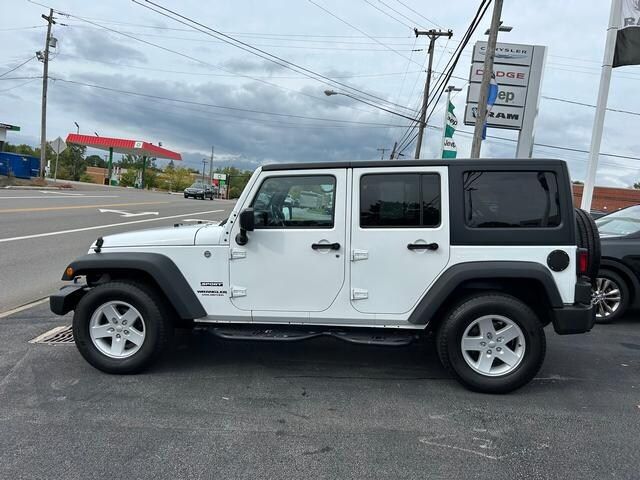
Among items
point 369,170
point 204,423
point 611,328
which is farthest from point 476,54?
point 204,423

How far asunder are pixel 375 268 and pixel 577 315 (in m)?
1.61

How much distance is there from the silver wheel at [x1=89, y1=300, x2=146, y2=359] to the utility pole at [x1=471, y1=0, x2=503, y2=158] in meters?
10.9

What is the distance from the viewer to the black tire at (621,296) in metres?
5.99

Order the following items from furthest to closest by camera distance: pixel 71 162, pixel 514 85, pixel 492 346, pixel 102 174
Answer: pixel 102 174 < pixel 71 162 < pixel 514 85 < pixel 492 346

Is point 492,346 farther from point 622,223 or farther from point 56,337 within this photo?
point 56,337

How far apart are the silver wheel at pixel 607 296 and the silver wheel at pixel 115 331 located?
5.32 metres

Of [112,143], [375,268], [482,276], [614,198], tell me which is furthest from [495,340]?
[112,143]

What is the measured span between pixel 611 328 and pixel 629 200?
4177cm

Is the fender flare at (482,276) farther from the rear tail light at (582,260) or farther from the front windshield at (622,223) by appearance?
the front windshield at (622,223)

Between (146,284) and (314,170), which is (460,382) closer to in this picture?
(314,170)

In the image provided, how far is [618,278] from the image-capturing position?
19.7 feet

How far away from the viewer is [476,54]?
74.1 ft

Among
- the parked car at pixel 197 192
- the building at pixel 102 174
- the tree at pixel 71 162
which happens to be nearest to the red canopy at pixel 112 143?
the building at pixel 102 174

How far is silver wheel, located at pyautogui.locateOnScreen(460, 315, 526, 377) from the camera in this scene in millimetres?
3875
